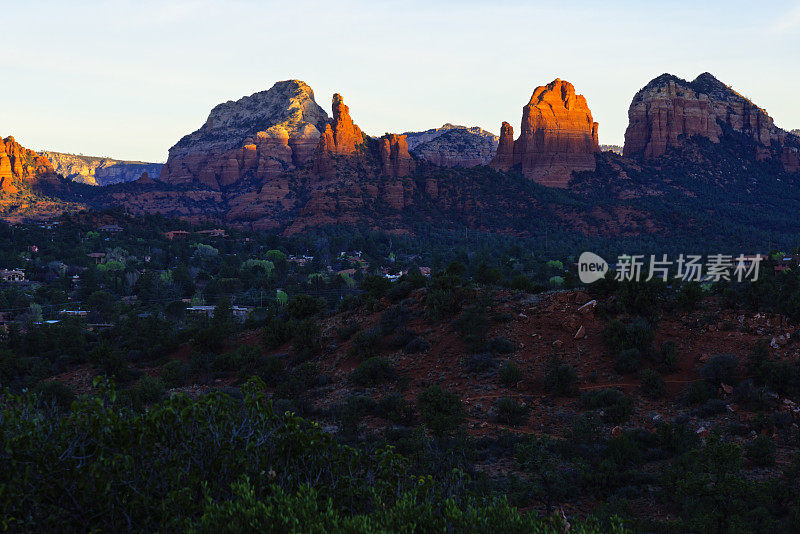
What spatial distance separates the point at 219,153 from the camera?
7761 inches

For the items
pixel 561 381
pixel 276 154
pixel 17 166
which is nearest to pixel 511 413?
pixel 561 381

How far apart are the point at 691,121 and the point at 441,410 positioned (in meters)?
153

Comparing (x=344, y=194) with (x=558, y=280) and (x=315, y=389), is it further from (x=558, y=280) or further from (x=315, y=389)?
(x=315, y=389)

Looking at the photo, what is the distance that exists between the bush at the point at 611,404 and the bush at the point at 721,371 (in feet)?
9.84

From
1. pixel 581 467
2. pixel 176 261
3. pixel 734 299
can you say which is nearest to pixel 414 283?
pixel 734 299

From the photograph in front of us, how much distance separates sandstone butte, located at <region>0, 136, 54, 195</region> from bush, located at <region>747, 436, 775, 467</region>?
173 metres

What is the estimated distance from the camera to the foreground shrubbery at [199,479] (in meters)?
7.66

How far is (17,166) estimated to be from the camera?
158625 millimetres

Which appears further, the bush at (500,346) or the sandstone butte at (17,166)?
the sandstone butte at (17,166)

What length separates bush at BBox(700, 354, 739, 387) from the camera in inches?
788

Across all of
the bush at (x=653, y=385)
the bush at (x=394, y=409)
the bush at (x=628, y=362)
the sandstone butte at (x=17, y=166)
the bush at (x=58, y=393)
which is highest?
the sandstone butte at (x=17, y=166)

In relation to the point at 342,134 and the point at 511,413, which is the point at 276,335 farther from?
the point at 342,134

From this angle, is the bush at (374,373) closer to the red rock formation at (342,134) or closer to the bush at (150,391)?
the bush at (150,391)

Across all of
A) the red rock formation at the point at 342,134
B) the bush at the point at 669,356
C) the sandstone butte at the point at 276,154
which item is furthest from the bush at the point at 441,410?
the red rock formation at the point at 342,134
